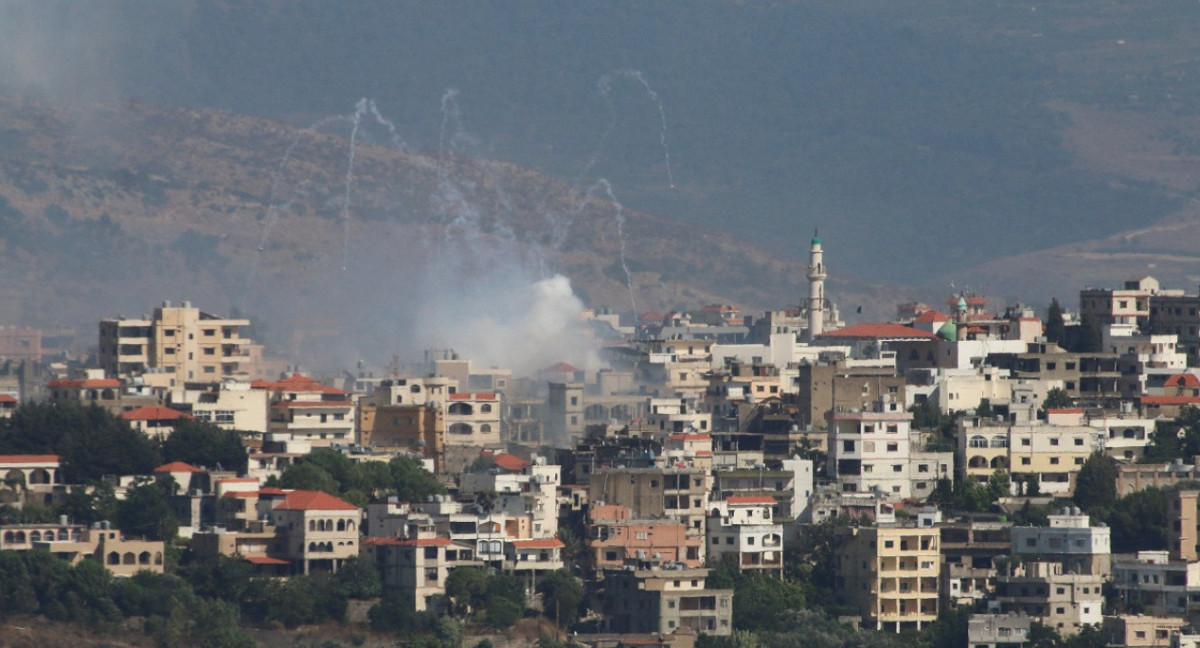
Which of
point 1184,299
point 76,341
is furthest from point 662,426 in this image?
point 76,341

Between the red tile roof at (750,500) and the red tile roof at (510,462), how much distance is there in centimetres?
644

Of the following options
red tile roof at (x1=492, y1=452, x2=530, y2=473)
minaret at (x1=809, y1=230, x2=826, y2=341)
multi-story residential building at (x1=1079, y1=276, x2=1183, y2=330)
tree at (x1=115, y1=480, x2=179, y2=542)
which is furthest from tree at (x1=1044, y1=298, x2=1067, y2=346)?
tree at (x1=115, y1=480, x2=179, y2=542)

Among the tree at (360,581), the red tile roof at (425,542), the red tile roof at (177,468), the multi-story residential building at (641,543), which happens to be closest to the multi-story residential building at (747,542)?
the multi-story residential building at (641,543)

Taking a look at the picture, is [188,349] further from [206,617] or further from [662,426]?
[206,617]

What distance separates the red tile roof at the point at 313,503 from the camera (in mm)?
82812

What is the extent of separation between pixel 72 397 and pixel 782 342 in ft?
139

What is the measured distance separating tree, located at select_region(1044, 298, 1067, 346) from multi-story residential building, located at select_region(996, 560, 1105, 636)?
1107 inches

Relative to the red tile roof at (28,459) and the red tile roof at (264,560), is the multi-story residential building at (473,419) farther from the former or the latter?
the red tile roof at (264,560)

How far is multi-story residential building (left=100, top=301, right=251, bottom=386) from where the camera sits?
367 feet

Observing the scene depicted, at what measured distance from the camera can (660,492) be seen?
8931 cm

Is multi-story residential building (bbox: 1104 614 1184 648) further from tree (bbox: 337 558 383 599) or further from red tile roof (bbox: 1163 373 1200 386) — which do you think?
red tile roof (bbox: 1163 373 1200 386)

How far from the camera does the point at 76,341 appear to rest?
144 metres

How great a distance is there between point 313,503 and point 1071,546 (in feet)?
63.6

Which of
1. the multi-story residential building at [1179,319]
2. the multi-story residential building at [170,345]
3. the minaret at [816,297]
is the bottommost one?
the multi-story residential building at [170,345]
